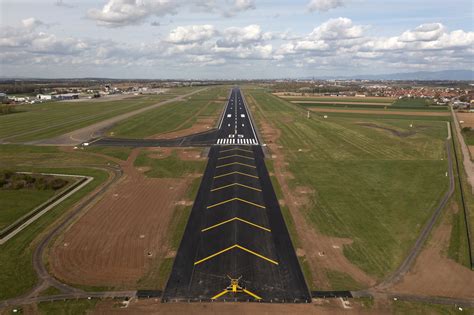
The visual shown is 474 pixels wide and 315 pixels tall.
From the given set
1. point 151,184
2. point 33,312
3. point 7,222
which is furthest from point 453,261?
point 7,222

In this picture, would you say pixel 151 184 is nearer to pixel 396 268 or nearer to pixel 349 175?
pixel 349 175

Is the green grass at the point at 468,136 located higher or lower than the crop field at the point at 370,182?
higher

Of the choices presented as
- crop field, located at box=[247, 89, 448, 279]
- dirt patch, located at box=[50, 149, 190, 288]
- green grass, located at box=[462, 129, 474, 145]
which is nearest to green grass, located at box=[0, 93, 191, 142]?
dirt patch, located at box=[50, 149, 190, 288]

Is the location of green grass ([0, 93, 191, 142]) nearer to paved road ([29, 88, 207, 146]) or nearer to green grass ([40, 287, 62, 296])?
paved road ([29, 88, 207, 146])

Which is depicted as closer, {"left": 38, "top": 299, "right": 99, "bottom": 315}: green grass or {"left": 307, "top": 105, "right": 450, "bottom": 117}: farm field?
{"left": 38, "top": 299, "right": 99, "bottom": 315}: green grass

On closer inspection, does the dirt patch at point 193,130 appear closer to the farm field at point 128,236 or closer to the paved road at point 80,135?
the paved road at point 80,135

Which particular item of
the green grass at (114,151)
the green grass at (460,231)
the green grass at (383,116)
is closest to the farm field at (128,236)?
the green grass at (114,151)
